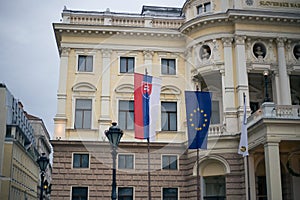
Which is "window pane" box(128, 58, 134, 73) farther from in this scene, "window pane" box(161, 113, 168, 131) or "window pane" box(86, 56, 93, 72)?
"window pane" box(161, 113, 168, 131)

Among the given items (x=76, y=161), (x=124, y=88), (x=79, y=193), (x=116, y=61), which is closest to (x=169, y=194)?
(x=79, y=193)

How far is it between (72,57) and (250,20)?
43.9ft

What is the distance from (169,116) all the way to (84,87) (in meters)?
6.65

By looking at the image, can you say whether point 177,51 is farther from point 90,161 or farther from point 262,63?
point 90,161

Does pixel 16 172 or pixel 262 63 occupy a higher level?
pixel 262 63

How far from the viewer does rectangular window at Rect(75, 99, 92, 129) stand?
3462 centimetres

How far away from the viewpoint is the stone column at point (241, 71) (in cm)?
3309

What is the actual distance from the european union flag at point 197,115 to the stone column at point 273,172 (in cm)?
376

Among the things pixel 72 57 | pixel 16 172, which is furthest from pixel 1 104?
pixel 72 57

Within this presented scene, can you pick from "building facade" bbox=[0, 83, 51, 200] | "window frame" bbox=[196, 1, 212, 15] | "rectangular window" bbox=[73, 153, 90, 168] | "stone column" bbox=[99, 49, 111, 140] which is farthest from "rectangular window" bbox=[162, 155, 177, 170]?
"building facade" bbox=[0, 83, 51, 200]

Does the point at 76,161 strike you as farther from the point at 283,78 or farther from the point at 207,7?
the point at 283,78

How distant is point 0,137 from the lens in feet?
167

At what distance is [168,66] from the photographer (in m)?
36.6

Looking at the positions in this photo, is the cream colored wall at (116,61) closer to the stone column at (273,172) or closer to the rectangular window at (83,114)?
the rectangular window at (83,114)
